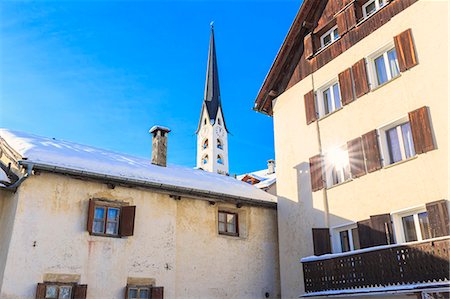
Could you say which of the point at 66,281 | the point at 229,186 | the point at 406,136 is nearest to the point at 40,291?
the point at 66,281

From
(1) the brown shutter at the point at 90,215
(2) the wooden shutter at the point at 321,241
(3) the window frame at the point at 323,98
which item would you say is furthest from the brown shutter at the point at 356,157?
(1) the brown shutter at the point at 90,215

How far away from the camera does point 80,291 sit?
12727 mm

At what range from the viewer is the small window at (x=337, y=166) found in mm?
14875

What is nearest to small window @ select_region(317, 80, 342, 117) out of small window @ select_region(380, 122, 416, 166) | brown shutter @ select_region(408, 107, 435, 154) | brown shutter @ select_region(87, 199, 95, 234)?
small window @ select_region(380, 122, 416, 166)

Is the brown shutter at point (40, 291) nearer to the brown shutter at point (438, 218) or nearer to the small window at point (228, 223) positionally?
the small window at point (228, 223)

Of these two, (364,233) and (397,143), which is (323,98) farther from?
(364,233)

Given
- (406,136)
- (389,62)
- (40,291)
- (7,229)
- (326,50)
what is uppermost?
(326,50)

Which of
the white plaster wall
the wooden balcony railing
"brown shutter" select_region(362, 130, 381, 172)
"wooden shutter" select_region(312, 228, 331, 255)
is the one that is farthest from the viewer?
"wooden shutter" select_region(312, 228, 331, 255)

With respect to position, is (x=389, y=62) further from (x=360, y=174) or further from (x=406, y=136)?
(x=360, y=174)

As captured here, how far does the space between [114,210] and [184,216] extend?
8.55 feet

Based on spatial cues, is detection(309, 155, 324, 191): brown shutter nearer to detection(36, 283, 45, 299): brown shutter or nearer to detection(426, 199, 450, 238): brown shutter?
detection(426, 199, 450, 238): brown shutter

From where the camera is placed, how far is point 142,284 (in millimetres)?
13953

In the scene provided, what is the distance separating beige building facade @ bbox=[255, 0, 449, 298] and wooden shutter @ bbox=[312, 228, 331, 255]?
3 cm

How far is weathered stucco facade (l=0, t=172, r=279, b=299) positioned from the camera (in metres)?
12.5
